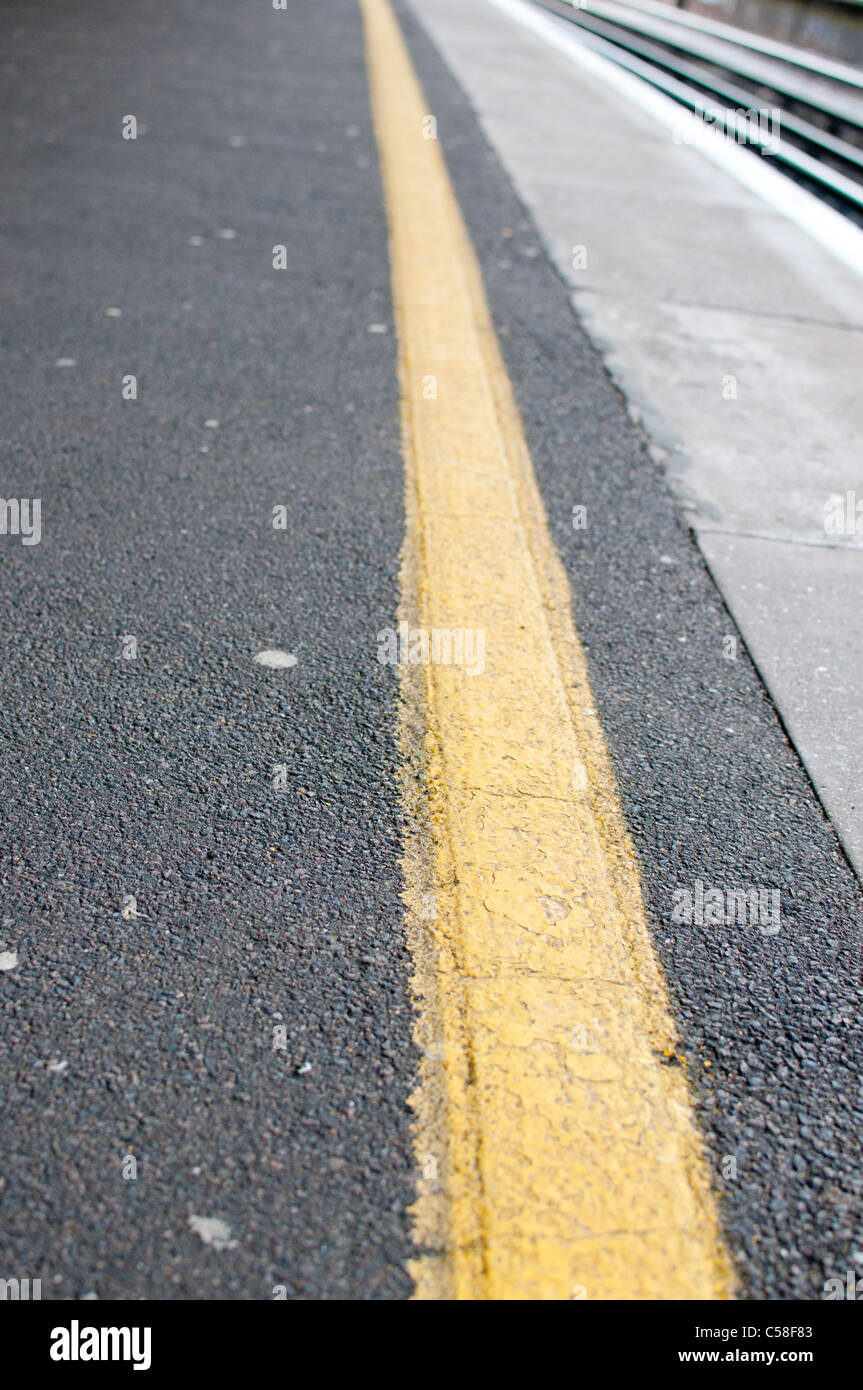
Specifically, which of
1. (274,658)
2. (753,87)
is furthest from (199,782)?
(753,87)

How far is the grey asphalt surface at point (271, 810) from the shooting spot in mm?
1273

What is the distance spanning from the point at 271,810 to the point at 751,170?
694 cm

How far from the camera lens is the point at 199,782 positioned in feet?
6.06

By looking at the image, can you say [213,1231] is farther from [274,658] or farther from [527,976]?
[274,658]

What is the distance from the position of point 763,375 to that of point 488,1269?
3.32 metres

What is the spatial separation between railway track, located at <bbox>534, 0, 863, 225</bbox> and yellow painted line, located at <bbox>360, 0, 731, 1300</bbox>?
585 cm

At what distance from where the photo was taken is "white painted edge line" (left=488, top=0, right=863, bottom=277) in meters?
5.84

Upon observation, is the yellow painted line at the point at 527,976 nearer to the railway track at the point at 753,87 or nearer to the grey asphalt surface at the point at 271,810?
the grey asphalt surface at the point at 271,810

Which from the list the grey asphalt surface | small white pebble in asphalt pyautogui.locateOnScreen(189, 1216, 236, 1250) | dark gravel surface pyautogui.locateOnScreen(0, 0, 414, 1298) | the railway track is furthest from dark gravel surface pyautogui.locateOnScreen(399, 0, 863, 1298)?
the railway track

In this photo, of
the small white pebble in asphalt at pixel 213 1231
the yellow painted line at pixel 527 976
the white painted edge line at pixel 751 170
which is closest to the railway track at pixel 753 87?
the white painted edge line at pixel 751 170

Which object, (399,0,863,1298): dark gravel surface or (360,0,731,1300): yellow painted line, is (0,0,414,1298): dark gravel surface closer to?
(360,0,731,1300): yellow painted line

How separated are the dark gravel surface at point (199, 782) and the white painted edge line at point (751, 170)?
278 cm

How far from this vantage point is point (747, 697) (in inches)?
88.7
